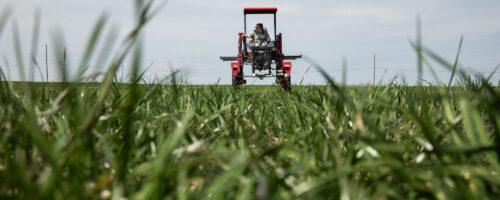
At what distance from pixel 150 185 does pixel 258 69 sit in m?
9.46

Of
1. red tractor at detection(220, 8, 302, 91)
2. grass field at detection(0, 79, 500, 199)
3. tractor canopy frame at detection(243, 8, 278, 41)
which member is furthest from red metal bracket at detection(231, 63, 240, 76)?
grass field at detection(0, 79, 500, 199)

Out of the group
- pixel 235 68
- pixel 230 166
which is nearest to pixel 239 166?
pixel 230 166

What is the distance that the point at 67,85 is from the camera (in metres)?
0.76

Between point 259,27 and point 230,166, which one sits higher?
point 259,27

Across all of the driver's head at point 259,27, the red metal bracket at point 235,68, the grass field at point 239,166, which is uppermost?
the driver's head at point 259,27

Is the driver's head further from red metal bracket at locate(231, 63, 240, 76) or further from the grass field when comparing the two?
the grass field

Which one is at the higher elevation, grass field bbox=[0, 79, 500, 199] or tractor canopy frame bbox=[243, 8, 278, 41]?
tractor canopy frame bbox=[243, 8, 278, 41]

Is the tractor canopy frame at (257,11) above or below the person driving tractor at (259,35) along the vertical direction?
above

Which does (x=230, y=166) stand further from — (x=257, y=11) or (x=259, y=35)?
(x=257, y=11)

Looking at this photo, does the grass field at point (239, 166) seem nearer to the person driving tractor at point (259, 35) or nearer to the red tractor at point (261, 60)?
the red tractor at point (261, 60)

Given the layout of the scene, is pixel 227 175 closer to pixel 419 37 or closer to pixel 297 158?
pixel 297 158

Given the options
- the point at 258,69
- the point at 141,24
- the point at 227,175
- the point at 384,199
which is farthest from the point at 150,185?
the point at 258,69

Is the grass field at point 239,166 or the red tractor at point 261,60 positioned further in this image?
the red tractor at point 261,60

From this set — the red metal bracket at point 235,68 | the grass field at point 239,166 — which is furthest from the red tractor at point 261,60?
the grass field at point 239,166
